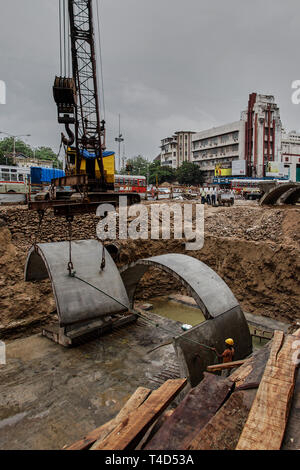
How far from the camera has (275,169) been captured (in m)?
52.4

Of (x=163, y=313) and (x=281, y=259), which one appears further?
(x=163, y=313)

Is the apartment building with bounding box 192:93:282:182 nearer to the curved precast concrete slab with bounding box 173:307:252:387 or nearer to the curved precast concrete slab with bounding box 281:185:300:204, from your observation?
the curved precast concrete slab with bounding box 281:185:300:204

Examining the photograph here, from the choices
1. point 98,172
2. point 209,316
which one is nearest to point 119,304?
point 209,316

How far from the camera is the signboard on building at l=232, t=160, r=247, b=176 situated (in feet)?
174

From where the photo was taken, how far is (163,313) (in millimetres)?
14461

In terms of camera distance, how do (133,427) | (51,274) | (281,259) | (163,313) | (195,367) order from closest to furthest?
1. (133,427)
2. (195,367)
3. (51,274)
4. (281,259)
5. (163,313)

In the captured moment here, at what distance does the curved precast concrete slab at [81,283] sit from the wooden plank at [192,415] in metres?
5.02

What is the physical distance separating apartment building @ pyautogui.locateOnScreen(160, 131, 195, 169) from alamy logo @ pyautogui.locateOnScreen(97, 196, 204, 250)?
Result: 201ft

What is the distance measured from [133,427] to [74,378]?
5225 mm

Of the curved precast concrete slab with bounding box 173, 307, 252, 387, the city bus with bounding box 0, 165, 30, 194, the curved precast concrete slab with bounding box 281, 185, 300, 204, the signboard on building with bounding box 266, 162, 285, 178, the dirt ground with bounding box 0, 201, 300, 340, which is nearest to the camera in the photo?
the curved precast concrete slab with bounding box 173, 307, 252, 387

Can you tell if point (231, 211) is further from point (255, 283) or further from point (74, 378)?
point (74, 378)

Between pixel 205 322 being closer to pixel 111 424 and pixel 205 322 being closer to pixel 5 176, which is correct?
pixel 111 424

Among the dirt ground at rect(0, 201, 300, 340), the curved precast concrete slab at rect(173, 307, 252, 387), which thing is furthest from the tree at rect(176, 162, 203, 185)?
the curved precast concrete slab at rect(173, 307, 252, 387)

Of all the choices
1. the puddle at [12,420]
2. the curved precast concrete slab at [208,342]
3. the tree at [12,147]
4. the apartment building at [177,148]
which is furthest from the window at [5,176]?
the apartment building at [177,148]
